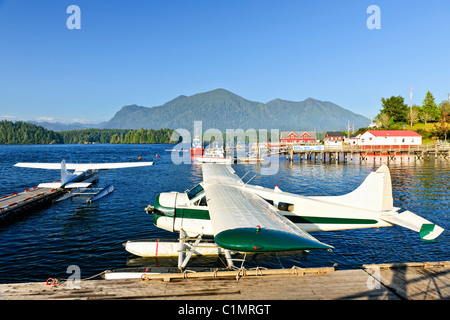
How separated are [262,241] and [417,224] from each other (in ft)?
22.5

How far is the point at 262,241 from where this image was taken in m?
5.87

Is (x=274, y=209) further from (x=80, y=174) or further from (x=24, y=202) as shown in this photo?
(x=80, y=174)

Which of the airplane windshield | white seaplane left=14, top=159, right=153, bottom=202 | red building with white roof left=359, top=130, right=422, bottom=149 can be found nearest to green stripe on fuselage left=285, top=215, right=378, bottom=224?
the airplane windshield

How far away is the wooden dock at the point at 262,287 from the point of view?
6945 mm

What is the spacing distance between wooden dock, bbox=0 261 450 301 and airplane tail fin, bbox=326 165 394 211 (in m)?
3.46

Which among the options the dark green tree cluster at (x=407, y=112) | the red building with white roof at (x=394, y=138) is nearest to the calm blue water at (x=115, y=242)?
the red building with white roof at (x=394, y=138)

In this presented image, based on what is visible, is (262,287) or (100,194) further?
(100,194)

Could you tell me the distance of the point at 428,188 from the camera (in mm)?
29359

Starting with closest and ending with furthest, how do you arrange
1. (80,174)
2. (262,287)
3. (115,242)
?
(262,287), (115,242), (80,174)

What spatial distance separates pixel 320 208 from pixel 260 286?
528 cm

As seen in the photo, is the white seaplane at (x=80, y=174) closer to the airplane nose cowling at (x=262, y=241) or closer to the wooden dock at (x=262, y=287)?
the wooden dock at (x=262, y=287)

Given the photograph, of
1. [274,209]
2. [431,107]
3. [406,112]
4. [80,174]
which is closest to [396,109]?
[406,112]

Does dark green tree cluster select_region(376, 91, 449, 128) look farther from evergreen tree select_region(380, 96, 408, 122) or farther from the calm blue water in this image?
the calm blue water

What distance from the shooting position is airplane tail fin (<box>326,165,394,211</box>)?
1149 cm
